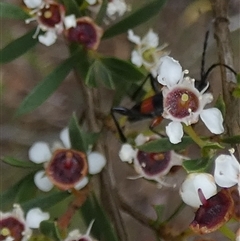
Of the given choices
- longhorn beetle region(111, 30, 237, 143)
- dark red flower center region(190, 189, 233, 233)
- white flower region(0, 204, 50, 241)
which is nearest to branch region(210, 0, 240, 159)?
longhorn beetle region(111, 30, 237, 143)

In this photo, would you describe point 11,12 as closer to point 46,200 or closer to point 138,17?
point 138,17

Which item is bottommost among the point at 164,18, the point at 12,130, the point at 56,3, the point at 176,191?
the point at 176,191

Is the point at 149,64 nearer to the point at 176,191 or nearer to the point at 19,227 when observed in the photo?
the point at 19,227

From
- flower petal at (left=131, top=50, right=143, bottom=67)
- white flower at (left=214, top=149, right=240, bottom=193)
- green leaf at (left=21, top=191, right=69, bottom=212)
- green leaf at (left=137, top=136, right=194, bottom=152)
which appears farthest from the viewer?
flower petal at (left=131, top=50, right=143, bottom=67)

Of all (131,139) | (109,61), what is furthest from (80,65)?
(131,139)

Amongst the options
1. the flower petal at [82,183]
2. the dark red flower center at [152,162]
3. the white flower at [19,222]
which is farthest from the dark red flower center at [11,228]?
the dark red flower center at [152,162]

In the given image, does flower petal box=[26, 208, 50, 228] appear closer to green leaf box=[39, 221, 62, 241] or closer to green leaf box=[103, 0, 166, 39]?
green leaf box=[39, 221, 62, 241]
